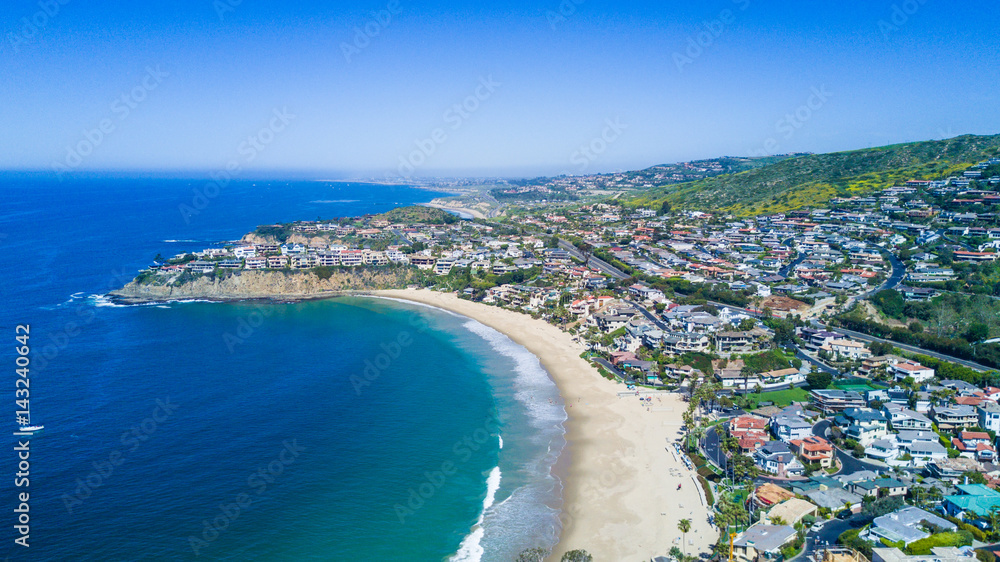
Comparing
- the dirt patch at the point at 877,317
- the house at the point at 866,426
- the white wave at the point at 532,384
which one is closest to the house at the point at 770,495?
the house at the point at 866,426

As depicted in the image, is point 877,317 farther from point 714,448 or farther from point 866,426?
point 714,448

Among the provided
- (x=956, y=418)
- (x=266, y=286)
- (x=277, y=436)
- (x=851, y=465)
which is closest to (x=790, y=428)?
(x=851, y=465)

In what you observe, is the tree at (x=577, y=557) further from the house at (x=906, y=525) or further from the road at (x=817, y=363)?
the road at (x=817, y=363)

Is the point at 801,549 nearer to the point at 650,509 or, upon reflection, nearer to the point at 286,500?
the point at 650,509

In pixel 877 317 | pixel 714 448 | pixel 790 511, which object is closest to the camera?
pixel 790 511

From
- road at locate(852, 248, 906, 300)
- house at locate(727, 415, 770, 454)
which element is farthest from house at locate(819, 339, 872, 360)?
house at locate(727, 415, 770, 454)

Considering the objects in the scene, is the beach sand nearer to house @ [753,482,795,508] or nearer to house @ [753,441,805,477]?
house @ [753,482,795,508]

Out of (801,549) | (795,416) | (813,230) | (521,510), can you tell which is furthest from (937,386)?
(813,230)
